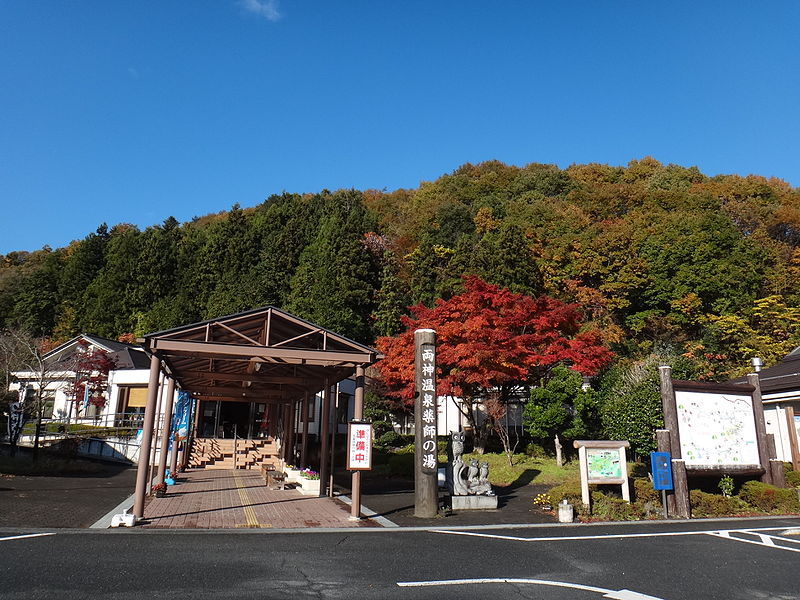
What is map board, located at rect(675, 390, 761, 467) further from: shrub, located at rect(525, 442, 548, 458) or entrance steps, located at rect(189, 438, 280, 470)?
entrance steps, located at rect(189, 438, 280, 470)

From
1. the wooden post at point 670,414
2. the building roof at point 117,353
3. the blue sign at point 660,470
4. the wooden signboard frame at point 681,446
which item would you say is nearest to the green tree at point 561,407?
the wooden signboard frame at point 681,446

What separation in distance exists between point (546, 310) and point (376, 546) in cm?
1456

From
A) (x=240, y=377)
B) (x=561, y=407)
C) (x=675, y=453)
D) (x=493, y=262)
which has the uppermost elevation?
(x=493, y=262)

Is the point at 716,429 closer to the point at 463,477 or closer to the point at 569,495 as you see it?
the point at 569,495

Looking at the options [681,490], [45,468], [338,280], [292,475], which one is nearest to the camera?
[681,490]

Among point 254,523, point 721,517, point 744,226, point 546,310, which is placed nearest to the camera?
point 254,523

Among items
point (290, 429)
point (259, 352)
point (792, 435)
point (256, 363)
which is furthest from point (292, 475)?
point (792, 435)

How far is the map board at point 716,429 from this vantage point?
11.3 metres

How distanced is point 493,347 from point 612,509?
300 inches

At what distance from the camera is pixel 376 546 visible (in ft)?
23.5

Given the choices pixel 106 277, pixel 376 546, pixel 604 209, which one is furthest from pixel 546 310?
pixel 106 277

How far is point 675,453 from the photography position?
10797 millimetres

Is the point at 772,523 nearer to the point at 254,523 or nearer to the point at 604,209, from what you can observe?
the point at 254,523

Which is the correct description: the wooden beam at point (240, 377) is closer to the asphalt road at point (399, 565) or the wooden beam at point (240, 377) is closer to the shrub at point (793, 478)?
the asphalt road at point (399, 565)
